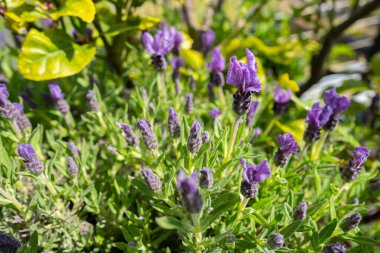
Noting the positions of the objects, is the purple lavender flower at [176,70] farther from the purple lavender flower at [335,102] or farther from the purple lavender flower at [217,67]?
the purple lavender flower at [335,102]

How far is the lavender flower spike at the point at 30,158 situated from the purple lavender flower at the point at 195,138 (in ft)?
1.11

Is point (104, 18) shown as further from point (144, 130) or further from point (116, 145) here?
point (144, 130)

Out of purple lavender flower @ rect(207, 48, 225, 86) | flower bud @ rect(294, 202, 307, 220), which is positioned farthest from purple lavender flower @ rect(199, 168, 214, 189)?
purple lavender flower @ rect(207, 48, 225, 86)

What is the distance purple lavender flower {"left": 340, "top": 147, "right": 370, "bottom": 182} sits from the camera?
0.80m

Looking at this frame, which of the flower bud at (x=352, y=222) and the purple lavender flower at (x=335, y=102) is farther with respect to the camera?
the purple lavender flower at (x=335, y=102)

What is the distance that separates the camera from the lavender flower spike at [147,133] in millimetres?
766

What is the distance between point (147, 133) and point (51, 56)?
1.66 feet

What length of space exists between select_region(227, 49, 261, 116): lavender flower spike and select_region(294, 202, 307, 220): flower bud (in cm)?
23

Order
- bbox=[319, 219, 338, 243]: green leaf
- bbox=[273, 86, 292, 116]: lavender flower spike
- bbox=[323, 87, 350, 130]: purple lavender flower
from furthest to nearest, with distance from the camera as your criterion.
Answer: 1. bbox=[273, 86, 292, 116]: lavender flower spike
2. bbox=[323, 87, 350, 130]: purple lavender flower
3. bbox=[319, 219, 338, 243]: green leaf

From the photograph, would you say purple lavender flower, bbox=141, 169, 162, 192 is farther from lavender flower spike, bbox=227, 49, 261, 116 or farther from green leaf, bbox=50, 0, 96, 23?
green leaf, bbox=50, 0, 96, 23

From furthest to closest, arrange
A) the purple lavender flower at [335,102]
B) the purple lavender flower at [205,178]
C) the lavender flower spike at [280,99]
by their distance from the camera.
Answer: the lavender flower spike at [280,99] → the purple lavender flower at [335,102] → the purple lavender flower at [205,178]

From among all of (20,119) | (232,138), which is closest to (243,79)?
(232,138)

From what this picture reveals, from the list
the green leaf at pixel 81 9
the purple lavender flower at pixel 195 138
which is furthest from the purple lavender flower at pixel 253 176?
the green leaf at pixel 81 9

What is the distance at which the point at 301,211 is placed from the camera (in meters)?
0.74
